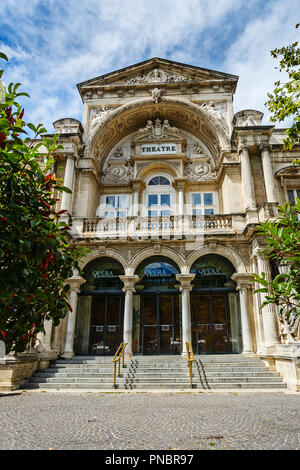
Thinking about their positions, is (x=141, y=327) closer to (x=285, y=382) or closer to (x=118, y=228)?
(x=118, y=228)

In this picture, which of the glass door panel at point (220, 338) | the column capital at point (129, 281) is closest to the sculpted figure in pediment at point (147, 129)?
the column capital at point (129, 281)

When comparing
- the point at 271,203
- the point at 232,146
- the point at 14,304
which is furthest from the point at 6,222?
the point at 232,146

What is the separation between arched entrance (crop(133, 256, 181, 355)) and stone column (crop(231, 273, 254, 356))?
304 centimetres

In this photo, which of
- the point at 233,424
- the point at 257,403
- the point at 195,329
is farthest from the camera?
the point at 195,329

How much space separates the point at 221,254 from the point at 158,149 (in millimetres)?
8088

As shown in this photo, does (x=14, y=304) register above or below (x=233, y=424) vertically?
above

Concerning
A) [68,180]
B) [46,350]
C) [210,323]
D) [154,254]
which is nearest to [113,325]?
[46,350]

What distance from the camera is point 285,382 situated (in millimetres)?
11094

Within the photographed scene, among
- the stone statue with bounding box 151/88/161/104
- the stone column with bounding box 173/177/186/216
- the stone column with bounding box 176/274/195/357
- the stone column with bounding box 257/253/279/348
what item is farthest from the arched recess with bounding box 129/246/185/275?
the stone statue with bounding box 151/88/161/104

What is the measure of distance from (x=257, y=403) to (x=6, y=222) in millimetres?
7714

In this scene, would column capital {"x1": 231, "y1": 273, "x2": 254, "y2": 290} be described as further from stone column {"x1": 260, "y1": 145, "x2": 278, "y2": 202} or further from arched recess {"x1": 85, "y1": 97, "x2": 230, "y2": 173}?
arched recess {"x1": 85, "y1": 97, "x2": 230, "y2": 173}

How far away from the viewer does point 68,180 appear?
55.2ft

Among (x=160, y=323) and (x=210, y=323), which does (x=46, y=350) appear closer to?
(x=160, y=323)

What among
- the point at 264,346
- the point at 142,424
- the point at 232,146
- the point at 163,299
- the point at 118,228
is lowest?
the point at 142,424
